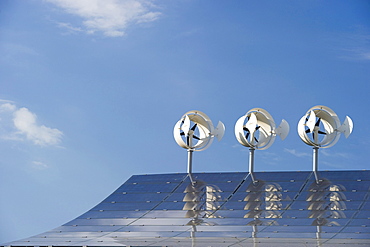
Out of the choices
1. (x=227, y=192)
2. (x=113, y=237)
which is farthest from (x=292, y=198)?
(x=113, y=237)

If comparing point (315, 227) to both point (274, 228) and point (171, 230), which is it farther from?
point (171, 230)

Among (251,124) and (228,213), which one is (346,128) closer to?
(251,124)

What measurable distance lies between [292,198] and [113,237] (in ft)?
41.8

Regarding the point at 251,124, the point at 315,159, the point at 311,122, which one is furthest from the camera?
the point at 251,124

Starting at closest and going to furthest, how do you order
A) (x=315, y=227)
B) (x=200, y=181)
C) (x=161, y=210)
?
(x=315, y=227)
(x=161, y=210)
(x=200, y=181)

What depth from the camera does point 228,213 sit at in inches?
2082

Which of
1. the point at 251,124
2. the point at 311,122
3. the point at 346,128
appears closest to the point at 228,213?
the point at 251,124

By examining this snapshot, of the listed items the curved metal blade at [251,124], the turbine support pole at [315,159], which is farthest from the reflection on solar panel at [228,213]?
the curved metal blade at [251,124]

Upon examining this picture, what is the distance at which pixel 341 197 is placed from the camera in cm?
5272

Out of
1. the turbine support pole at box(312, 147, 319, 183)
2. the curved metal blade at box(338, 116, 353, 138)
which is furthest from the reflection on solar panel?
the curved metal blade at box(338, 116, 353, 138)

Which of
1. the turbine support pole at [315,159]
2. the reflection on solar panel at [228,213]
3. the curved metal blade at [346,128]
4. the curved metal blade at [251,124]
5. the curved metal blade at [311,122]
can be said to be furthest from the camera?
the curved metal blade at [251,124]

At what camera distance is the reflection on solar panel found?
154 ft

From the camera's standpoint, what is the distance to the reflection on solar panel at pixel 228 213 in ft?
154

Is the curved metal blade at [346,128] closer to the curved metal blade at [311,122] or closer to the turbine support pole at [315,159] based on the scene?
the curved metal blade at [311,122]
